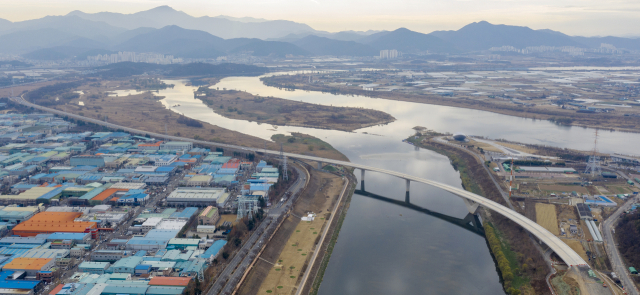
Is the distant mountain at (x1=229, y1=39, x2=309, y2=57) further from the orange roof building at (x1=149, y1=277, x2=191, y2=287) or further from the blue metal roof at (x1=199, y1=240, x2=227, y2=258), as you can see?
the orange roof building at (x1=149, y1=277, x2=191, y2=287)

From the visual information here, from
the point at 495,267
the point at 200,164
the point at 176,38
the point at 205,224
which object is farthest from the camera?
the point at 176,38

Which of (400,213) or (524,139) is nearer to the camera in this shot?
(400,213)

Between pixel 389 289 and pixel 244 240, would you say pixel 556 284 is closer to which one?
pixel 389 289

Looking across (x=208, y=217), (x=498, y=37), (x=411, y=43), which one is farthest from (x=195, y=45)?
(x=208, y=217)

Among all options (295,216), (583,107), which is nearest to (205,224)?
Result: (295,216)

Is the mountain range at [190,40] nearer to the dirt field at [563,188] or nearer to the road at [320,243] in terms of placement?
the road at [320,243]

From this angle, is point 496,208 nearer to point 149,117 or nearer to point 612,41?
point 149,117
